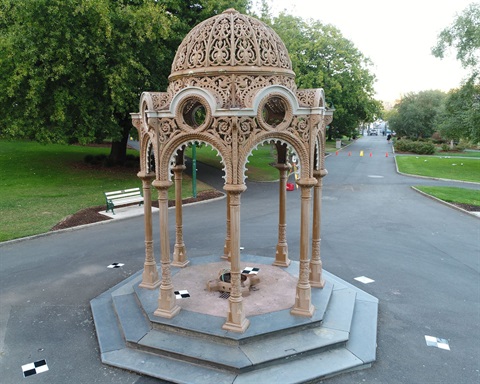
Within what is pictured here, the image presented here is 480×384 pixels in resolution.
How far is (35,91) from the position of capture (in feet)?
58.0

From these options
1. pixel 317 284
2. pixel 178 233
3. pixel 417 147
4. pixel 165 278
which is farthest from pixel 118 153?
pixel 417 147

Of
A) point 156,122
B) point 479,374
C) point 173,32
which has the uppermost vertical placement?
point 173,32

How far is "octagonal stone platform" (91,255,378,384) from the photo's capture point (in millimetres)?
5957

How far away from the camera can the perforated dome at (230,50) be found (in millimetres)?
6719

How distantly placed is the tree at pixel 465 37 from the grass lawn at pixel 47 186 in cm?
2370

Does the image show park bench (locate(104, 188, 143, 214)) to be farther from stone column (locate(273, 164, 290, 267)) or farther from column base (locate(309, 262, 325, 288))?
column base (locate(309, 262, 325, 288))

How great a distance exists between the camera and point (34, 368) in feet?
20.0

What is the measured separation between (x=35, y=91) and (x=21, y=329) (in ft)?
46.2

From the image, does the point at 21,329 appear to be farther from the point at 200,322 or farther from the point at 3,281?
the point at 200,322

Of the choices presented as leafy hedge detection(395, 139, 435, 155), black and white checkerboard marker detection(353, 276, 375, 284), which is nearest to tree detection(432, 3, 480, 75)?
leafy hedge detection(395, 139, 435, 155)

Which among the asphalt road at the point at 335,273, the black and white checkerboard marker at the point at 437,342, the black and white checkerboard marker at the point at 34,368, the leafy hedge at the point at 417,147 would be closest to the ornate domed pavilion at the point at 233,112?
the asphalt road at the point at 335,273

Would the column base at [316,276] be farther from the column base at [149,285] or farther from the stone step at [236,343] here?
the column base at [149,285]

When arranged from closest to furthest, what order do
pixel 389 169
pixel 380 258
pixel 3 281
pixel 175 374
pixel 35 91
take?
pixel 175 374
pixel 3 281
pixel 380 258
pixel 35 91
pixel 389 169

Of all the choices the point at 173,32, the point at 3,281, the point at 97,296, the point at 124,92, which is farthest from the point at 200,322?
the point at 173,32
